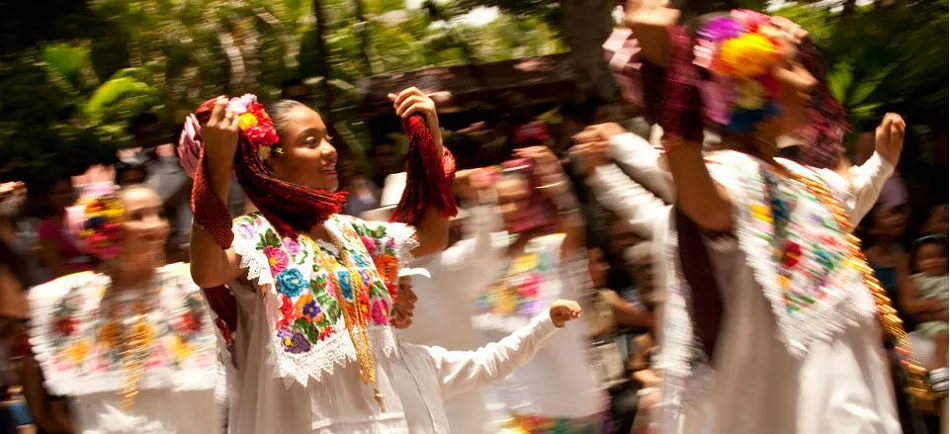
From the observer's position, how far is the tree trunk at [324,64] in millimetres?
8984

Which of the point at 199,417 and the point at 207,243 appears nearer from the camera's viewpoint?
the point at 207,243

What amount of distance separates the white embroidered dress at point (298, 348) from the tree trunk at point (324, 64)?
200 inches

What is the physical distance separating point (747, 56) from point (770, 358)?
2.49ft

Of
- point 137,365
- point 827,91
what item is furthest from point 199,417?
point 827,91

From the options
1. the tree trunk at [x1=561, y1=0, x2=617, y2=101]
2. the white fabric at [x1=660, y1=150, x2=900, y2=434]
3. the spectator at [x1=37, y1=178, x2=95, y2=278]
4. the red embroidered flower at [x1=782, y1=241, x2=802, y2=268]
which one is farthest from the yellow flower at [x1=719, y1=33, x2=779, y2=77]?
the tree trunk at [x1=561, y1=0, x2=617, y2=101]

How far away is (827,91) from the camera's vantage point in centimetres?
358

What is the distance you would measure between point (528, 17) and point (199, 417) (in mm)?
4774

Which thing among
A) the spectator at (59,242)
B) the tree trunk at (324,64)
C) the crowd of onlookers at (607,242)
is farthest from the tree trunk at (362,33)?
the spectator at (59,242)

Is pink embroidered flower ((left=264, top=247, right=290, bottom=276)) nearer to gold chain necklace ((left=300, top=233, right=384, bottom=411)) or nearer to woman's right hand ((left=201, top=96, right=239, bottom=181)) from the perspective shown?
gold chain necklace ((left=300, top=233, right=384, bottom=411))

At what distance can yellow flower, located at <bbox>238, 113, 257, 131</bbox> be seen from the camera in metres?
3.79

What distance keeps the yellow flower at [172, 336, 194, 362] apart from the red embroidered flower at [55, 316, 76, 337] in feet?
1.34

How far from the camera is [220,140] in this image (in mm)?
3463

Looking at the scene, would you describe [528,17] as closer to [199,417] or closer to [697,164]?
[199,417]

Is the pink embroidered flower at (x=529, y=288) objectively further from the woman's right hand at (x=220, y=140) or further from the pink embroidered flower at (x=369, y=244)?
the woman's right hand at (x=220, y=140)
